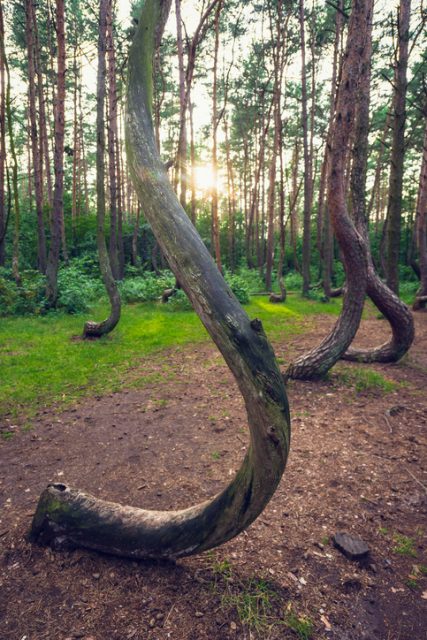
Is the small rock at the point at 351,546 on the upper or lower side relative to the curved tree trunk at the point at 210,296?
lower

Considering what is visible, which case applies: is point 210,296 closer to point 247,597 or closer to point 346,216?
point 247,597

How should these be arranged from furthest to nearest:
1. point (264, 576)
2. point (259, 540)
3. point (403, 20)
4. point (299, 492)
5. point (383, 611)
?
point (403, 20)
point (299, 492)
point (259, 540)
point (264, 576)
point (383, 611)

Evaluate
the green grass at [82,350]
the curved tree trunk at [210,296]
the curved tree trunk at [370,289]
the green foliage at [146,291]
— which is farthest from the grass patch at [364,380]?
the green foliage at [146,291]

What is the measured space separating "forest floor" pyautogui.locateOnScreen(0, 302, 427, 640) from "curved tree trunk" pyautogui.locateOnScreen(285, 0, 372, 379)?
478mm

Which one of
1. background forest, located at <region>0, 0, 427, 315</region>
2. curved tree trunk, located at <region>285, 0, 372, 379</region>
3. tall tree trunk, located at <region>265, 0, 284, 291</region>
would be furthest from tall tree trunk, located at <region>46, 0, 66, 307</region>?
curved tree trunk, located at <region>285, 0, 372, 379</region>

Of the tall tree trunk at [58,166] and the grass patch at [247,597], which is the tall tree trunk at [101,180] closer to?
the tall tree trunk at [58,166]

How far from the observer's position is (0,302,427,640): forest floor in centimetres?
204

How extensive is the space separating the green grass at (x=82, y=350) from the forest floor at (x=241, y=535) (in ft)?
2.06

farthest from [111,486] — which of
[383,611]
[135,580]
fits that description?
[383,611]

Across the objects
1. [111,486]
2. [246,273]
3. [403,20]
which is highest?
[403,20]

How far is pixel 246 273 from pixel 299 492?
2095 centimetres

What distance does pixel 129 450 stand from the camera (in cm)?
411

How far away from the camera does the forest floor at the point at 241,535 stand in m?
2.04

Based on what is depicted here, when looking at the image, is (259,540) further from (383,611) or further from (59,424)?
(59,424)
